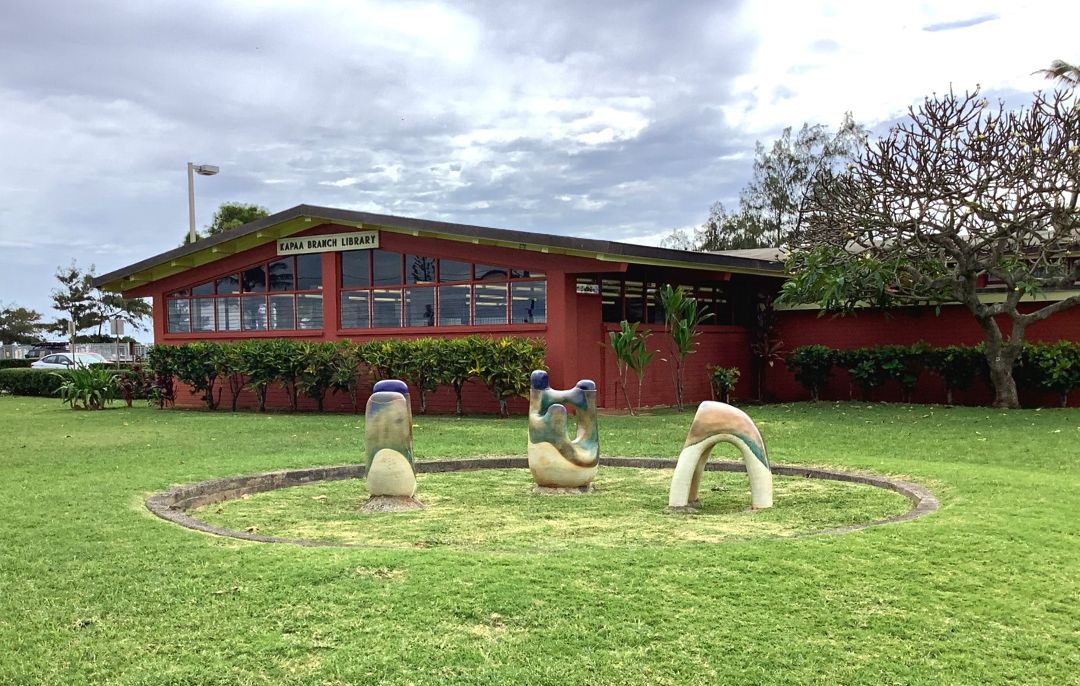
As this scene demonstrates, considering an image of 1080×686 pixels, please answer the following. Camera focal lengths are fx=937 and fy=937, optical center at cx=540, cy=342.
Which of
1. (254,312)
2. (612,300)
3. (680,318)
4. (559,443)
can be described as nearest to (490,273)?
(612,300)

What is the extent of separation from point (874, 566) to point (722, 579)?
0.91m

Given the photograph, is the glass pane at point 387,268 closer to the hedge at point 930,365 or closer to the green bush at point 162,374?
the green bush at point 162,374

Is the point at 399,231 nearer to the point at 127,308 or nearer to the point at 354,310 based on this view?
the point at 354,310

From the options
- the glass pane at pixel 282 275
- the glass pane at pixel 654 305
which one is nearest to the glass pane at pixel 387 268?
the glass pane at pixel 282 275

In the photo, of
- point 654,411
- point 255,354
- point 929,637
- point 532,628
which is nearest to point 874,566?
point 929,637

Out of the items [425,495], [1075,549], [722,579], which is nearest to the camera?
[722,579]

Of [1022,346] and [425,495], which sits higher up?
[1022,346]

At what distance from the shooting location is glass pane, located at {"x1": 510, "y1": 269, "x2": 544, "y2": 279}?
55.2ft

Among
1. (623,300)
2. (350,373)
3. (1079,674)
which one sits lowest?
(1079,674)

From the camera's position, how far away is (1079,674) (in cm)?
387

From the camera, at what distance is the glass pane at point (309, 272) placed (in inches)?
779

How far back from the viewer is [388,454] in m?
7.63

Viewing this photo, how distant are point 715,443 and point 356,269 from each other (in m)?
13.0

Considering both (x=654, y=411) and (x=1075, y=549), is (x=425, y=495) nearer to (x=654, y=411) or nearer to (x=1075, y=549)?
(x=1075, y=549)
